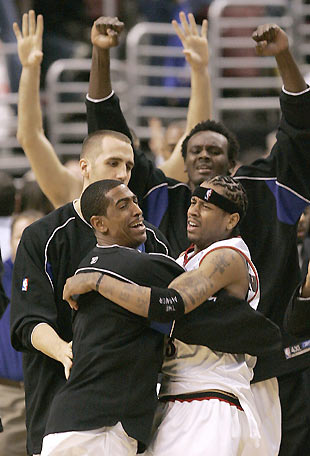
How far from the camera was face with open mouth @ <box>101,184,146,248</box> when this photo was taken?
3.75m

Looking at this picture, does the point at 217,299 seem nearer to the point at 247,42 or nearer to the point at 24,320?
the point at 24,320

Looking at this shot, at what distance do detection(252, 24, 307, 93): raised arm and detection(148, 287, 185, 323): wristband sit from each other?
1.59 meters

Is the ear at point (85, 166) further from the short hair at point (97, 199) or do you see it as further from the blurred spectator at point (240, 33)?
the blurred spectator at point (240, 33)

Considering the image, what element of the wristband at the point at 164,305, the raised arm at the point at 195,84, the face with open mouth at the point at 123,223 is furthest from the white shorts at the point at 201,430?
the raised arm at the point at 195,84

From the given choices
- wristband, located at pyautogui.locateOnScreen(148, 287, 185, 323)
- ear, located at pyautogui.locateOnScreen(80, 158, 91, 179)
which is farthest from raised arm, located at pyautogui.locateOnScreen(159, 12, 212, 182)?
wristband, located at pyautogui.locateOnScreen(148, 287, 185, 323)

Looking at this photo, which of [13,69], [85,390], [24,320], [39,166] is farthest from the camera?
[13,69]

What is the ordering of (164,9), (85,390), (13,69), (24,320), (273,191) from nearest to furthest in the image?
(85,390) < (24,320) < (273,191) < (13,69) < (164,9)

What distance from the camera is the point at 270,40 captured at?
4.68 m

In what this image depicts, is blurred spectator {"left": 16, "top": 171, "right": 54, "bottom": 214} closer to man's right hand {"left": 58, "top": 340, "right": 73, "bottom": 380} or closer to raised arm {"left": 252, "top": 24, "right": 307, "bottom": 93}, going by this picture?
raised arm {"left": 252, "top": 24, "right": 307, "bottom": 93}

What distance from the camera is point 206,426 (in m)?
3.60

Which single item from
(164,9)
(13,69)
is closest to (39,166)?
(13,69)

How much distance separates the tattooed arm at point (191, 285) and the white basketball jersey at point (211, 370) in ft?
0.25

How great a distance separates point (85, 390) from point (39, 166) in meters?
2.31

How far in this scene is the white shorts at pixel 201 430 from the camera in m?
3.56
